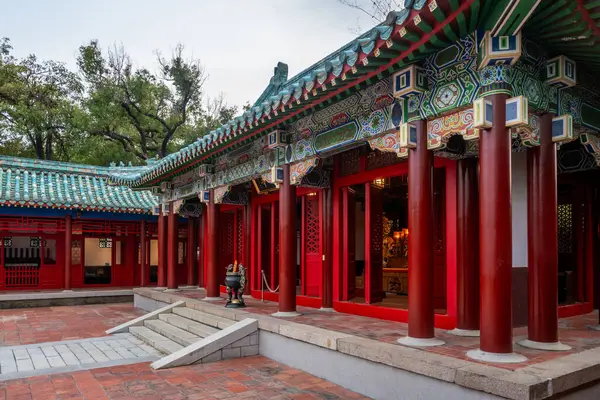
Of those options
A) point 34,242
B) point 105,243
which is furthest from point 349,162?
point 34,242

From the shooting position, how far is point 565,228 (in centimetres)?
819

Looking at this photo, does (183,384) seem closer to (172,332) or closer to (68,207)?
(172,332)

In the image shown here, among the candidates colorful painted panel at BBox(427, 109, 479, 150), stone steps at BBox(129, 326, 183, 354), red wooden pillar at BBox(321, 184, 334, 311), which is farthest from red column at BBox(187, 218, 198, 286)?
colorful painted panel at BBox(427, 109, 479, 150)

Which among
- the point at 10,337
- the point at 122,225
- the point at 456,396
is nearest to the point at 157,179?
the point at 122,225

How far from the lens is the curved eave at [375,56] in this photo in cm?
383

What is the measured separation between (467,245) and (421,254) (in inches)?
49.9

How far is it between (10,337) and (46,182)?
7.41 metres

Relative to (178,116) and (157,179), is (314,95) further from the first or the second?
(178,116)

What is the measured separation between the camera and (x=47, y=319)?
10.2m

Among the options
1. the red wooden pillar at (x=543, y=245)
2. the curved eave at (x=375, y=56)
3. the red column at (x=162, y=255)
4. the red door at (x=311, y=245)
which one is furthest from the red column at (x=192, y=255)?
the red wooden pillar at (x=543, y=245)

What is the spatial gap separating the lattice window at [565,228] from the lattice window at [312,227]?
13.7 ft

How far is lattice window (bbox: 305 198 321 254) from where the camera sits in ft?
27.3

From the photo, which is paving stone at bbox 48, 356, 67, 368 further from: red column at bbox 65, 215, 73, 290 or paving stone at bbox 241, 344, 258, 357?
red column at bbox 65, 215, 73, 290

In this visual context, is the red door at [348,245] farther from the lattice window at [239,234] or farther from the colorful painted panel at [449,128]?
the lattice window at [239,234]
